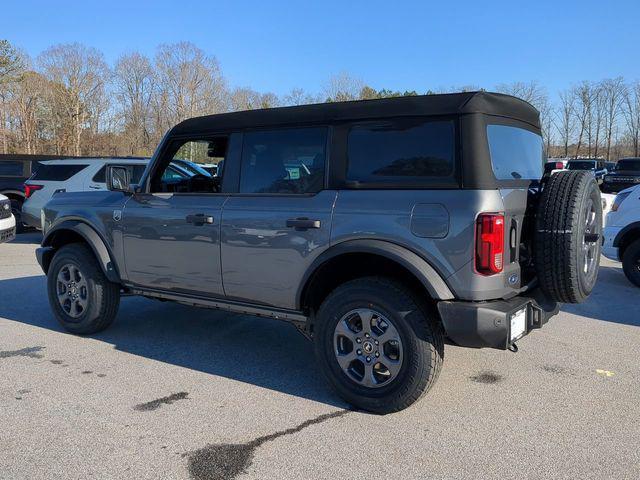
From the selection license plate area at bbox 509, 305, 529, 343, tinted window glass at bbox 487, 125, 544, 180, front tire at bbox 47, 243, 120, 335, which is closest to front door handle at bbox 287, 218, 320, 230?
tinted window glass at bbox 487, 125, 544, 180

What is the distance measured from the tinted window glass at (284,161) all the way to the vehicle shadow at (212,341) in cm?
147

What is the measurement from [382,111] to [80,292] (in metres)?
3.47

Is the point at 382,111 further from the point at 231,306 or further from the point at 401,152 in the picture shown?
the point at 231,306

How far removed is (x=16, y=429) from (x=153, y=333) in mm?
2134

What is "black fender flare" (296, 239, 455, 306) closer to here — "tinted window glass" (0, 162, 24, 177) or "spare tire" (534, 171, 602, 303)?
"spare tire" (534, 171, 602, 303)

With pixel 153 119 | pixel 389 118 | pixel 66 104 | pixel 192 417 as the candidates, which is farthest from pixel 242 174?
pixel 153 119

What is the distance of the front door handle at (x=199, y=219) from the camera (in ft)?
14.5

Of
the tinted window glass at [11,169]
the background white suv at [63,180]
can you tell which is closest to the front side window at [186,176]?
the background white suv at [63,180]

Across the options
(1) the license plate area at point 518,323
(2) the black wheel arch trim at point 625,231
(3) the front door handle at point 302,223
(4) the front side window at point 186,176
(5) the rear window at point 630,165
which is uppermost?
(5) the rear window at point 630,165

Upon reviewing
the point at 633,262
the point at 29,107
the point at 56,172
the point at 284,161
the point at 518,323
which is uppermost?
the point at 29,107

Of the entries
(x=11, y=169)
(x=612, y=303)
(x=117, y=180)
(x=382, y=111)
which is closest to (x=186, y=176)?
(x=117, y=180)

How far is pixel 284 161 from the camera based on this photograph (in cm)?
423

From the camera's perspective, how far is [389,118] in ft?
12.3

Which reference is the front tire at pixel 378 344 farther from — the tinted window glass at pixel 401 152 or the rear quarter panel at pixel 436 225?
the tinted window glass at pixel 401 152
